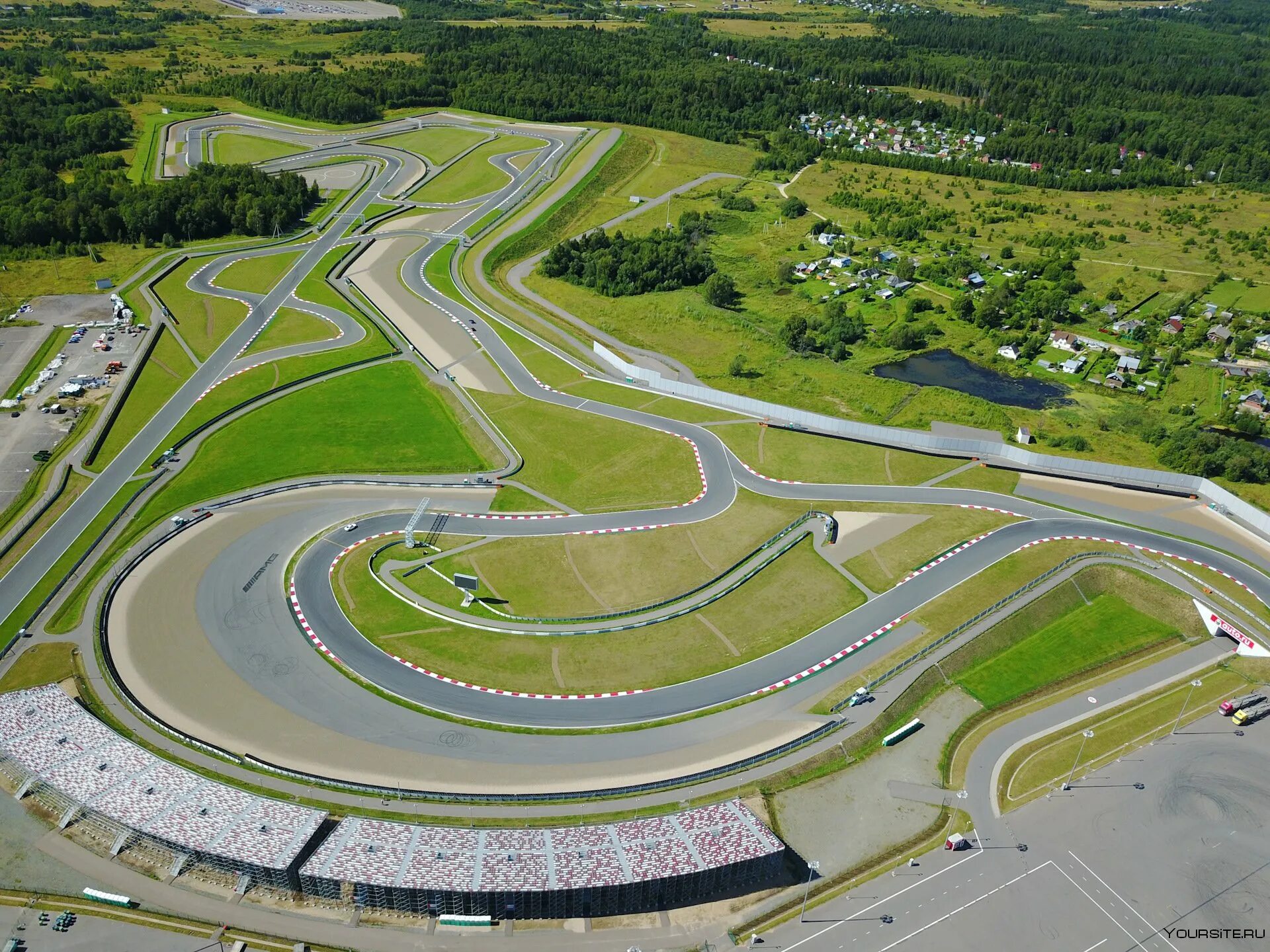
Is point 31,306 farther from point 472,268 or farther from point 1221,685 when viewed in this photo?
point 1221,685

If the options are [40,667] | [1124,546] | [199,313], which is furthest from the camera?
[199,313]

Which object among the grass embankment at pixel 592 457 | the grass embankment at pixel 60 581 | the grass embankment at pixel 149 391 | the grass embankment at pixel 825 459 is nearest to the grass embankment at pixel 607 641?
the grass embankment at pixel 592 457

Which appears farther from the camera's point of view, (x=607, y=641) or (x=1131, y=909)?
(x=607, y=641)

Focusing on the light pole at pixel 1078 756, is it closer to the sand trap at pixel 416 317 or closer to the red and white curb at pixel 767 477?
the red and white curb at pixel 767 477

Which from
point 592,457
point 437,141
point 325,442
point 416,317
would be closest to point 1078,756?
point 592,457

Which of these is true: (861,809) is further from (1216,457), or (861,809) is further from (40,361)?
(40,361)

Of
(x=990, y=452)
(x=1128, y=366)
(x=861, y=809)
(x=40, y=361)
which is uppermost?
(x=1128, y=366)
